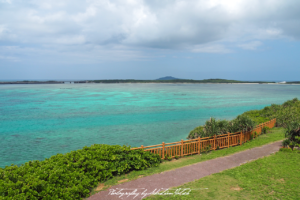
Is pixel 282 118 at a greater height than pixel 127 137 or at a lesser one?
greater

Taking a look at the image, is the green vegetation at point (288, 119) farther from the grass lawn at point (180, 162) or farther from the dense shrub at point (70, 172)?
the dense shrub at point (70, 172)

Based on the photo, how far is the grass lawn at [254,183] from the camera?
298 inches

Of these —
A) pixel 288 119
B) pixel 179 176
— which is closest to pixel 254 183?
pixel 179 176

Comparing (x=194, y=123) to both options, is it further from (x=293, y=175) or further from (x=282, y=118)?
(x=293, y=175)

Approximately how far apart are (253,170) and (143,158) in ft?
17.3

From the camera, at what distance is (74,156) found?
30.6 ft

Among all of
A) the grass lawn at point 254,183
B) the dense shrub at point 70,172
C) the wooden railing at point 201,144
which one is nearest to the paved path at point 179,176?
the grass lawn at point 254,183

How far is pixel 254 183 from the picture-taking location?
840 centimetres

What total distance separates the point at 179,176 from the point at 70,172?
4.66 metres

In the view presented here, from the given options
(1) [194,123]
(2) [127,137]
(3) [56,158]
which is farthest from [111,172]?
(1) [194,123]

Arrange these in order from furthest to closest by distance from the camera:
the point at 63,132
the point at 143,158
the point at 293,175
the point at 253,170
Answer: the point at 63,132, the point at 143,158, the point at 253,170, the point at 293,175

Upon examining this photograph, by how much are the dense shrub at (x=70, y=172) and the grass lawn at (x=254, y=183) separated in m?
2.60

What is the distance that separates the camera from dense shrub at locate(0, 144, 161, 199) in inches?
262

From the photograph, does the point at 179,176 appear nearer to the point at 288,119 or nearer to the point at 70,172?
the point at 70,172
